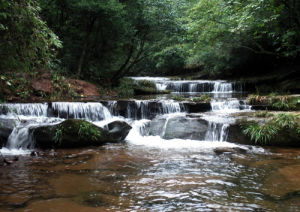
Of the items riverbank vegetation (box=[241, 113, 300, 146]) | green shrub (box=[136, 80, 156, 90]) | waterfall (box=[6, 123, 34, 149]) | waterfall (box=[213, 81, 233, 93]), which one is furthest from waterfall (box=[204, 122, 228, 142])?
green shrub (box=[136, 80, 156, 90])

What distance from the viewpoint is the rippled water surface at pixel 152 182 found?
4.11 meters

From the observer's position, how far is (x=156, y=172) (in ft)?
18.7

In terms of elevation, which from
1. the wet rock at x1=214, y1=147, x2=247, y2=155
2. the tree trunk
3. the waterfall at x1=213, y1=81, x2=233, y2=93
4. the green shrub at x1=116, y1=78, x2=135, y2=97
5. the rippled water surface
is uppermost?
the tree trunk

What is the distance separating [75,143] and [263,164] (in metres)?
5.04

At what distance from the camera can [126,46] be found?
19031 millimetres

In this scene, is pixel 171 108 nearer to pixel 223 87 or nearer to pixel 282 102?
pixel 282 102

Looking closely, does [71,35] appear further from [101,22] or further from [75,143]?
[75,143]

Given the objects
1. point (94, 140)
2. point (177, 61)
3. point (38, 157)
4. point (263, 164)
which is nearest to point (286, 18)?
point (263, 164)

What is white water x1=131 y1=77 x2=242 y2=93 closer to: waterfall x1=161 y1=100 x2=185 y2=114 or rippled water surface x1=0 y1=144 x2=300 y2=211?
waterfall x1=161 y1=100 x2=185 y2=114

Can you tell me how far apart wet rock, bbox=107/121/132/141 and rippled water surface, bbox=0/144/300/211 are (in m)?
1.68

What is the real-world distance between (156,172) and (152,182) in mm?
624

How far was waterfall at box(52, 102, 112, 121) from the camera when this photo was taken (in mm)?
10875

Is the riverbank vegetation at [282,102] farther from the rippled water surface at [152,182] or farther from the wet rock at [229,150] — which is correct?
the wet rock at [229,150]

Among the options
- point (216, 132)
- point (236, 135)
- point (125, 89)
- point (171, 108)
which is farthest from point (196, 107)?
point (125, 89)
